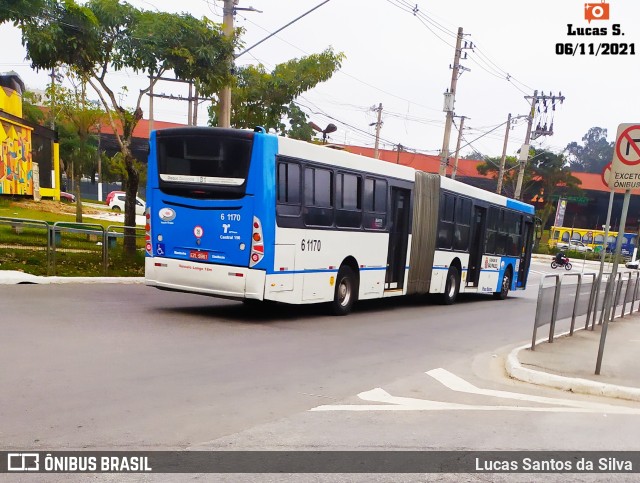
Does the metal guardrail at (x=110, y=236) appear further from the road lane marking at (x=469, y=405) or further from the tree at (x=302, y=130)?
the tree at (x=302, y=130)

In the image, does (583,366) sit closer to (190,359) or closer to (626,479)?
(626,479)

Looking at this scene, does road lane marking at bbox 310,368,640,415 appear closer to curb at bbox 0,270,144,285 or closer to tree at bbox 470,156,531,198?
curb at bbox 0,270,144,285

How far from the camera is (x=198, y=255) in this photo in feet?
38.2

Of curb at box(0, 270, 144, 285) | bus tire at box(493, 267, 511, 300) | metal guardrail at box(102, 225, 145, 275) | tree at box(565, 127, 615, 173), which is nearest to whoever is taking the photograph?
curb at box(0, 270, 144, 285)

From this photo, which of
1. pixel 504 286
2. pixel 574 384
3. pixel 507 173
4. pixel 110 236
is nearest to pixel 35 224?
pixel 110 236

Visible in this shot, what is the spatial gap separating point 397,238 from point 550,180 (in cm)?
5628

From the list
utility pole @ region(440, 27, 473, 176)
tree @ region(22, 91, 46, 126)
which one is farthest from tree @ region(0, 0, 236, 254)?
tree @ region(22, 91, 46, 126)

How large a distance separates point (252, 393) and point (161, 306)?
20.7 ft

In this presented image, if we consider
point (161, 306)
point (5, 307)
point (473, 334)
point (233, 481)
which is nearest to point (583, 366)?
point (473, 334)

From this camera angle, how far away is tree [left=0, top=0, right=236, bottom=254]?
16.1 metres

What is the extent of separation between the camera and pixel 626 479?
5.07 metres

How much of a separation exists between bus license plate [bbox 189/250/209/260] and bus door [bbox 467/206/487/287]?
10.4 meters

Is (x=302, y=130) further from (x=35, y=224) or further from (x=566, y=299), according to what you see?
(x=566, y=299)

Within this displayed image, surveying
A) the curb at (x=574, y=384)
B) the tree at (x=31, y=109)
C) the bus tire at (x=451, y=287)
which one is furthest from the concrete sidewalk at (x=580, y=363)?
the tree at (x=31, y=109)
